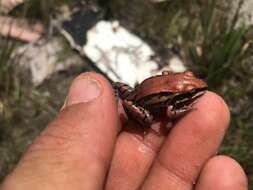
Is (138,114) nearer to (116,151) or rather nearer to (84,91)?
(116,151)

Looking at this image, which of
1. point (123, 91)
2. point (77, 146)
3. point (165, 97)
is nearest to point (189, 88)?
point (165, 97)

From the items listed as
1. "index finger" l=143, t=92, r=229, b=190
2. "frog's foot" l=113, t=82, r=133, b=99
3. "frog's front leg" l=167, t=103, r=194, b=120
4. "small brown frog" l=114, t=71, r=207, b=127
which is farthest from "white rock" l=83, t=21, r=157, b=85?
"index finger" l=143, t=92, r=229, b=190

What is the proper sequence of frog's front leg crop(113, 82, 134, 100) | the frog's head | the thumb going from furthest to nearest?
frog's front leg crop(113, 82, 134, 100) < the frog's head < the thumb

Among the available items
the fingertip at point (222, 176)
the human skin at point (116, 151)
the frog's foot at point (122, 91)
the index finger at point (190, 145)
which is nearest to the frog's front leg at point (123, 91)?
the frog's foot at point (122, 91)

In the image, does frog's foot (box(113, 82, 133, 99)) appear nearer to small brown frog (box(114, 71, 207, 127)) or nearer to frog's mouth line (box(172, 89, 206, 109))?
small brown frog (box(114, 71, 207, 127))

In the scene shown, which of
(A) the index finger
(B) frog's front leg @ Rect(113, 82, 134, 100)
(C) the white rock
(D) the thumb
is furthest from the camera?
(C) the white rock

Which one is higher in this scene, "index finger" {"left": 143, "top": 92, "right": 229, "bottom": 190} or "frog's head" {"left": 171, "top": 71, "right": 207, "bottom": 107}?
"frog's head" {"left": 171, "top": 71, "right": 207, "bottom": 107}

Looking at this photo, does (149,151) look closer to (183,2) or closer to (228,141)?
(228,141)
